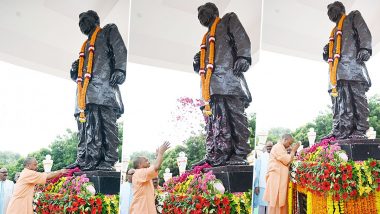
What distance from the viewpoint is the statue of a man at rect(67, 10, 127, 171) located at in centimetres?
581

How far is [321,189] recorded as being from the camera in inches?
209

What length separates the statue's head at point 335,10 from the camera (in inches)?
217

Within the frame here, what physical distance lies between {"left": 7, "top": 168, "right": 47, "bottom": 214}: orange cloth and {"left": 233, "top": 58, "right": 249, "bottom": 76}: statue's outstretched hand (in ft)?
6.73

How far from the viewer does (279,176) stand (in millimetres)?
5727

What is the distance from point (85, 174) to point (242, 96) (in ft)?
5.33

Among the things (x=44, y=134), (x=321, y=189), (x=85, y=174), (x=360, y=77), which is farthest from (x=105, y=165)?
(x=360, y=77)

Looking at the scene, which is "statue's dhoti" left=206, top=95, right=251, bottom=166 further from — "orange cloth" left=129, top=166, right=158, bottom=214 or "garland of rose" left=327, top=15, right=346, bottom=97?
"garland of rose" left=327, top=15, right=346, bottom=97

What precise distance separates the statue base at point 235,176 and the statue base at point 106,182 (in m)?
0.92

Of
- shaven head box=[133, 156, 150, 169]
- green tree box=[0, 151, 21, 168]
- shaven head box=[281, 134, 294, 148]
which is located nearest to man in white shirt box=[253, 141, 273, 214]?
shaven head box=[281, 134, 294, 148]

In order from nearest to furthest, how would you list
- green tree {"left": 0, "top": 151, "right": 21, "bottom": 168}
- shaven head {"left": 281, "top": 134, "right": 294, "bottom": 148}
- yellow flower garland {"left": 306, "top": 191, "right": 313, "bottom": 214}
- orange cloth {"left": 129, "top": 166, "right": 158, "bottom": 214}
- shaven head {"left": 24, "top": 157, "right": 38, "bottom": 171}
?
yellow flower garland {"left": 306, "top": 191, "right": 313, "bottom": 214}, orange cloth {"left": 129, "top": 166, "right": 158, "bottom": 214}, shaven head {"left": 281, "top": 134, "right": 294, "bottom": 148}, shaven head {"left": 24, "top": 157, "right": 38, "bottom": 171}, green tree {"left": 0, "top": 151, "right": 21, "bottom": 168}

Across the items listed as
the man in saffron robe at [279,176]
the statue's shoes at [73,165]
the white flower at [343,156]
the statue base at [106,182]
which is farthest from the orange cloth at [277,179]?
the statue's shoes at [73,165]

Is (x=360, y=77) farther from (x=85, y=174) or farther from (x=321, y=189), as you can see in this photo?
(x=85, y=174)

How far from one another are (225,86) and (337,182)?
1.27 meters

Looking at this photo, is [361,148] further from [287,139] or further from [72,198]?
[72,198]
